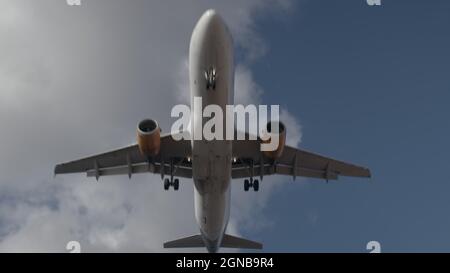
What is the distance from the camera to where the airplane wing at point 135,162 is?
2605 centimetres

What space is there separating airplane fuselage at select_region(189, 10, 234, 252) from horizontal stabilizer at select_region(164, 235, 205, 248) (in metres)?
4.59

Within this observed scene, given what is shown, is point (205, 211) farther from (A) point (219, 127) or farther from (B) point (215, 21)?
(B) point (215, 21)

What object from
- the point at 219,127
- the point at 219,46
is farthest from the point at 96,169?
the point at 219,46

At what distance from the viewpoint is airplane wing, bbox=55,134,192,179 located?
85.5 feet

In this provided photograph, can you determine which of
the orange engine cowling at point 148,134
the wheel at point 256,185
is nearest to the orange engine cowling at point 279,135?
the wheel at point 256,185

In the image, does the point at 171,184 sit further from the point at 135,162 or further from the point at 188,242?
the point at 188,242

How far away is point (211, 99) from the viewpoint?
21.8 meters

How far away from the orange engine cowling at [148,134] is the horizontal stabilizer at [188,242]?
28.5 feet

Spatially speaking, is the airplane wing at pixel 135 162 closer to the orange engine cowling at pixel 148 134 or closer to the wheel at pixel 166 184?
the wheel at pixel 166 184

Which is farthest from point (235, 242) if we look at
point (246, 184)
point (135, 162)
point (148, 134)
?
point (148, 134)

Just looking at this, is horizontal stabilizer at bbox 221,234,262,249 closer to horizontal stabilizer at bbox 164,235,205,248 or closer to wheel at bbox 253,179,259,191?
horizontal stabilizer at bbox 164,235,205,248

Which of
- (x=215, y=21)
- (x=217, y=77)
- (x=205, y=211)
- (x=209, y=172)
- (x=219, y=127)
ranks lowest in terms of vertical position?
(x=205, y=211)
